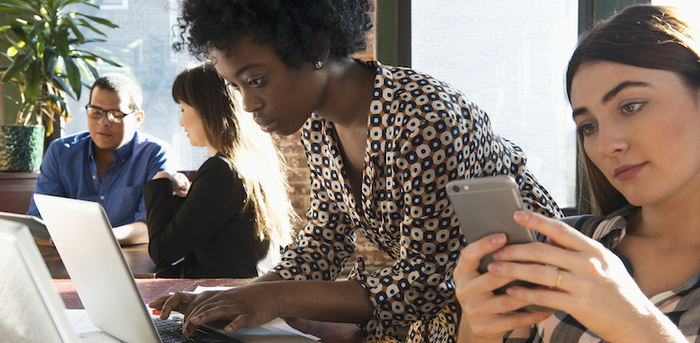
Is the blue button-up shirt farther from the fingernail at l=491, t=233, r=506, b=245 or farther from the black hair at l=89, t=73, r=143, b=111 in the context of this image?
the fingernail at l=491, t=233, r=506, b=245

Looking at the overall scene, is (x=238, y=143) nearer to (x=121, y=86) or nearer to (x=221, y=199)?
(x=221, y=199)

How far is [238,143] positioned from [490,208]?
1298 millimetres

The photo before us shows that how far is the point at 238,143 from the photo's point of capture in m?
1.71

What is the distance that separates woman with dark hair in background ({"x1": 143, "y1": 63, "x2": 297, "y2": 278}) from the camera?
1.61 meters

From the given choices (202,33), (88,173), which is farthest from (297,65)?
(88,173)

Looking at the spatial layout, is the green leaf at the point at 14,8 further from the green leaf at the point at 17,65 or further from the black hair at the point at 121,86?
the black hair at the point at 121,86

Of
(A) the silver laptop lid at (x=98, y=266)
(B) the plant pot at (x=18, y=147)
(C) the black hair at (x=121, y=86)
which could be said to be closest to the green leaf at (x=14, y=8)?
(B) the plant pot at (x=18, y=147)

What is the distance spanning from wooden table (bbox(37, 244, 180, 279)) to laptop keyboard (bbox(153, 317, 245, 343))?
1.78 ft

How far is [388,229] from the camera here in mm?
1018

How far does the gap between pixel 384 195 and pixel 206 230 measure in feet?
2.69

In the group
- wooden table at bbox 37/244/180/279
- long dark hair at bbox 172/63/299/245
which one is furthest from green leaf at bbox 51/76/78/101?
long dark hair at bbox 172/63/299/245

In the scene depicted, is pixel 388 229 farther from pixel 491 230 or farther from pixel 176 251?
pixel 176 251

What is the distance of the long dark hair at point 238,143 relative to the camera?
167 cm

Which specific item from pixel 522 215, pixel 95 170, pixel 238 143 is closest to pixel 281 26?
pixel 522 215
